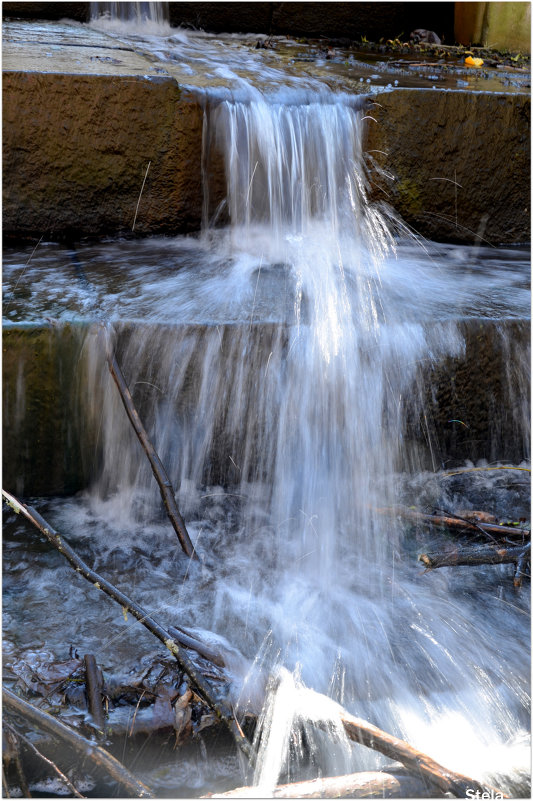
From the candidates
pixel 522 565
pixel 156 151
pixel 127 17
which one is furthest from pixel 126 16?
pixel 522 565

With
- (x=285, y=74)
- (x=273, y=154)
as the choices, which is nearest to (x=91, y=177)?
(x=273, y=154)

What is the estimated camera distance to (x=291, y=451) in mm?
3086

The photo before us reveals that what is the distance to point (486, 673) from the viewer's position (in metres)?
2.33

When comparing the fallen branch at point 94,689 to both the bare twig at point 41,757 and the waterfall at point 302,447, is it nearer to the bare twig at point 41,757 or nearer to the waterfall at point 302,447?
the bare twig at point 41,757

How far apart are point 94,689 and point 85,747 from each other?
0.94 feet

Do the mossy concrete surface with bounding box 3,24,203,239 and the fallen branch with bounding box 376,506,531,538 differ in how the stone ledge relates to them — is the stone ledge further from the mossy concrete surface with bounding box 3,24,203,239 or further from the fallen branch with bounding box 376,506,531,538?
the fallen branch with bounding box 376,506,531,538

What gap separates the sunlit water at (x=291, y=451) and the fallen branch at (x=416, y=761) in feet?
0.24

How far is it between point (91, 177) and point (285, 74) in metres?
1.50

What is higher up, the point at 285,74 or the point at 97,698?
the point at 285,74

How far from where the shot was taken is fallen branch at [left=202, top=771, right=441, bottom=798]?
177 cm

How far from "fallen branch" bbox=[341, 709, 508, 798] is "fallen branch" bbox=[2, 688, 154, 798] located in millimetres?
548

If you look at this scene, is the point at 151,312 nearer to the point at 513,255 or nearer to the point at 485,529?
the point at 485,529

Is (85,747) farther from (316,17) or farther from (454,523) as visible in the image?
(316,17)

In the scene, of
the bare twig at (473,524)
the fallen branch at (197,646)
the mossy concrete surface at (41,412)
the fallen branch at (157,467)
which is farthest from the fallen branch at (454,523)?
the mossy concrete surface at (41,412)
